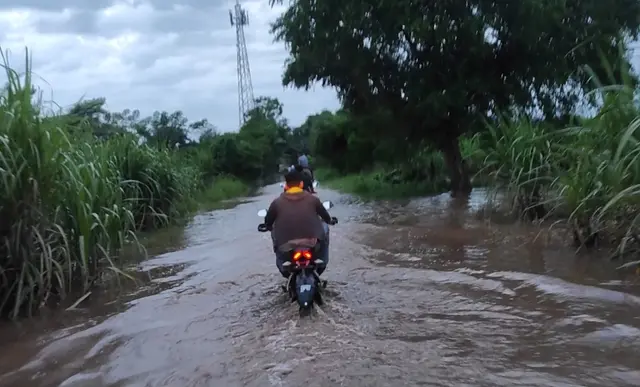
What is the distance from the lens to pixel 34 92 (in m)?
6.76

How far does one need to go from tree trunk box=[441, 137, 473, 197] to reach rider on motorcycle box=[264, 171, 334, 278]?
43.0 feet

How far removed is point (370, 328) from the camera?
19.5 feet

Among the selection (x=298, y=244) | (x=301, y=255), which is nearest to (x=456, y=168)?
(x=298, y=244)

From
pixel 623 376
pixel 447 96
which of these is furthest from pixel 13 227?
pixel 447 96

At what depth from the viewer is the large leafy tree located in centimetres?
1734

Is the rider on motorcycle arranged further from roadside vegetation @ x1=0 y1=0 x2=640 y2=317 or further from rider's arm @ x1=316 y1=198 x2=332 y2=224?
roadside vegetation @ x1=0 y1=0 x2=640 y2=317

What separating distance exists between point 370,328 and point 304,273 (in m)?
1.09

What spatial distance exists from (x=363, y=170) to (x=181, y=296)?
31.8m

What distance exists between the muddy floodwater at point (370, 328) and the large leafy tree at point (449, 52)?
9.15m

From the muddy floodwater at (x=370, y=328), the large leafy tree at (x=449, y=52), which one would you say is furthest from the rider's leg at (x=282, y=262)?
the large leafy tree at (x=449, y=52)

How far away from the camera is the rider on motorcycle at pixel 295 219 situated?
7203mm

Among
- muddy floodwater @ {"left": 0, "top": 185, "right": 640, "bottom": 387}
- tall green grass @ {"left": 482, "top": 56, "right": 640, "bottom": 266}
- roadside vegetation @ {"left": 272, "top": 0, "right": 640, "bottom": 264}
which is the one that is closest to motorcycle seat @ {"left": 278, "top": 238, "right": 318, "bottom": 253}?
muddy floodwater @ {"left": 0, "top": 185, "right": 640, "bottom": 387}

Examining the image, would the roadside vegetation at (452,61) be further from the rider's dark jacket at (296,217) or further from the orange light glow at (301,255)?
the orange light glow at (301,255)

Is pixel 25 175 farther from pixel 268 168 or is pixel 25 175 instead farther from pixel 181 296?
pixel 268 168
